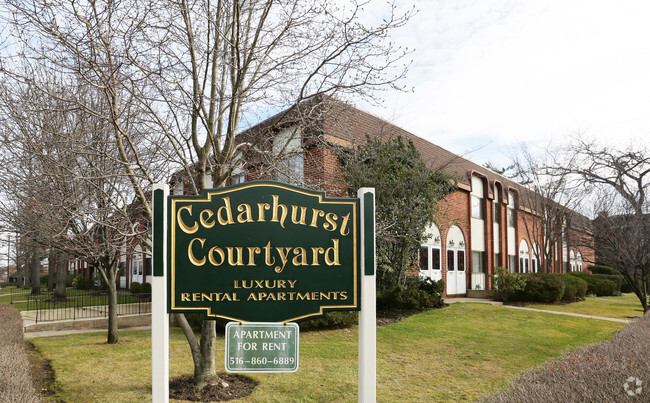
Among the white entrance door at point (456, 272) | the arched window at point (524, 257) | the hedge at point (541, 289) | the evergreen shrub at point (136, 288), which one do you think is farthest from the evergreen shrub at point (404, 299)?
the arched window at point (524, 257)

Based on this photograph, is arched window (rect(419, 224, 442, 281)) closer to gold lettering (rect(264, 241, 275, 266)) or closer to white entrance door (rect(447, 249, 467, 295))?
white entrance door (rect(447, 249, 467, 295))

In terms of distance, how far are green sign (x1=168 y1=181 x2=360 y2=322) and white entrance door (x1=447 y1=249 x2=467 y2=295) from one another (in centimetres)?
1986

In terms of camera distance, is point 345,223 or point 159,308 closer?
point 159,308

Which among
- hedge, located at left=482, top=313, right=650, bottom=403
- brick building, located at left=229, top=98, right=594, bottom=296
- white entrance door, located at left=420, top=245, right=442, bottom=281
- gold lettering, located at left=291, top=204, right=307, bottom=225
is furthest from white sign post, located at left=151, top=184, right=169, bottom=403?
white entrance door, located at left=420, top=245, right=442, bottom=281

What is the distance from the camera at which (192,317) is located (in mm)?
13008

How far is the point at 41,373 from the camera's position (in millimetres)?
8578

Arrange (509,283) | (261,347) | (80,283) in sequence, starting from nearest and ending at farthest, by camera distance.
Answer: (261,347) → (509,283) → (80,283)

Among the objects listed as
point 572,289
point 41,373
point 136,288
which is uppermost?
point 41,373

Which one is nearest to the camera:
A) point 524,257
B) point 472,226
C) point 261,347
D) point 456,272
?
point 261,347

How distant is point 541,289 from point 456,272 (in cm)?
478

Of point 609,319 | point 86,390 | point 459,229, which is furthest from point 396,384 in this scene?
point 459,229

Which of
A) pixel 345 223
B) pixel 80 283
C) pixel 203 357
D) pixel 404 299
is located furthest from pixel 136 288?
pixel 345 223

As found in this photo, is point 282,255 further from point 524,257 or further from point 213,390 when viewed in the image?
point 524,257

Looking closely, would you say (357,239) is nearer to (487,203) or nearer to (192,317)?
(192,317)
